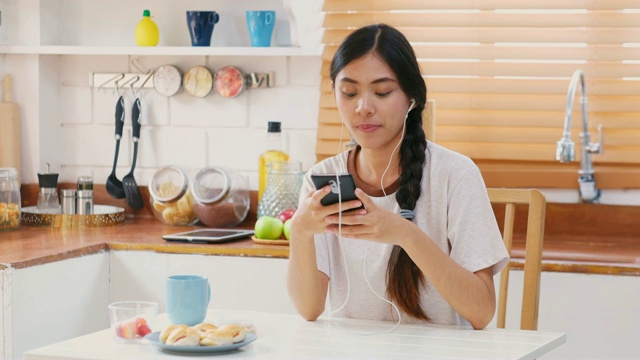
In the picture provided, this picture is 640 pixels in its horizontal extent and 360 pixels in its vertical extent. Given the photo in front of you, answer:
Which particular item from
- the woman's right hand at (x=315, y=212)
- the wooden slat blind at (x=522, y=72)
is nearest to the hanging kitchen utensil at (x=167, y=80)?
the wooden slat blind at (x=522, y=72)

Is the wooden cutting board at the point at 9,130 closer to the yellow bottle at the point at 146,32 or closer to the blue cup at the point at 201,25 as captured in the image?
the yellow bottle at the point at 146,32

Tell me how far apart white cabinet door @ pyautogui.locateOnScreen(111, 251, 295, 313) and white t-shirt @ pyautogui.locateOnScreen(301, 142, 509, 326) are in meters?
0.76

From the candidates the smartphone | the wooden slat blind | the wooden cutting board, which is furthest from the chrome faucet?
the wooden cutting board

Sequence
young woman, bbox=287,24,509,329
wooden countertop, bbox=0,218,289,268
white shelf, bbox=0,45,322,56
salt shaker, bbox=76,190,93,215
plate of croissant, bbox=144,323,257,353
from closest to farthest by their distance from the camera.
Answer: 1. plate of croissant, bbox=144,323,257,353
2. young woman, bbox=287,24,509,329
3. wooden countertop, bbox=0,218,289,268
4. white shelf, bbox=0,45,322,56
5. salt shaker, bbox=76,190,93,215

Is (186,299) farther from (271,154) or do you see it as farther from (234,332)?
(271,154)

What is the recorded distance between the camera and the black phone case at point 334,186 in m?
1.78

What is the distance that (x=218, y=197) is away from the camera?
3301mm

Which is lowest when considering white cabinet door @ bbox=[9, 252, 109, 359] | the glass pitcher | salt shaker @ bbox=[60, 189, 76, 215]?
white cabinet door @ bbox=[9, 252, 109, 359]

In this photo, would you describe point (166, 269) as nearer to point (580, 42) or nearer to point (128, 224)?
point (128, 224)

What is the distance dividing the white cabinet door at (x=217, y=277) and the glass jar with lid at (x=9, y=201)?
1.49ft

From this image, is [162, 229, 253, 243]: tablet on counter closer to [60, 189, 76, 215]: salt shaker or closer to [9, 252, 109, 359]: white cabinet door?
[9, 252, 109, 359]: white cabinet door

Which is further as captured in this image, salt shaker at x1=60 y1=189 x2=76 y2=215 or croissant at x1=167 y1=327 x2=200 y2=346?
salt shaker at x1=60 y1=189 x2=76 y2=215

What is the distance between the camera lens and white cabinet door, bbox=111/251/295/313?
2895 mm

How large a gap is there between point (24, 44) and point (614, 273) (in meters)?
2.11
